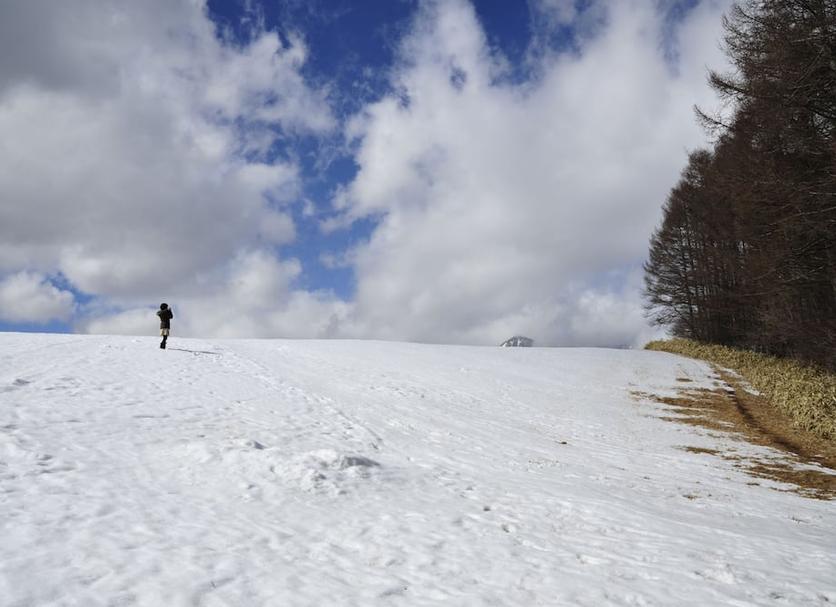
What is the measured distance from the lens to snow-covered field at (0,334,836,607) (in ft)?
13.1

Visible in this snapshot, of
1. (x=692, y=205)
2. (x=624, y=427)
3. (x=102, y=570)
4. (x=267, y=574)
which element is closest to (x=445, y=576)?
(x=267, y=574)

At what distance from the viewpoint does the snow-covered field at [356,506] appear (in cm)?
399

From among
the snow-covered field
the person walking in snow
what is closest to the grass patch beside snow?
the snow-covered field

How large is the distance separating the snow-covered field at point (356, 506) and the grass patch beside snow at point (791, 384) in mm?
3042

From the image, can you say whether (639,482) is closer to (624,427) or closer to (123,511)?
(624,427)

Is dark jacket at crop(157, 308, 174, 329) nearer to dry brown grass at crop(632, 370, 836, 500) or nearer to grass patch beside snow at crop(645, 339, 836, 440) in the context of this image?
dry brown grass at crop(632, 370, 836, 500)

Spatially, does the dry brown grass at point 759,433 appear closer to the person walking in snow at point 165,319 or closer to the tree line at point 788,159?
the tree line at point 788,159

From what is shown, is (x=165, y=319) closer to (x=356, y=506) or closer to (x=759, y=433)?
(x=356, y=506)

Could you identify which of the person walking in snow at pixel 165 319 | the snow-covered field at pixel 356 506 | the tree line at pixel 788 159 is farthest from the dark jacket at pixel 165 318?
the tree line at pixel 788 159

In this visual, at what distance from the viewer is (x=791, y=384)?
55.6 ft

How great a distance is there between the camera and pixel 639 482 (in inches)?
328

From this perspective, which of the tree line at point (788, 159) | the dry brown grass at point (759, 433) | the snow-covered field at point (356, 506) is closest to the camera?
the snow-covered field at point (356, 506)

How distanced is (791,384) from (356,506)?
1750cm

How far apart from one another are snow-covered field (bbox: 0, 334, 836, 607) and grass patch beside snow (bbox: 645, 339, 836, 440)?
120 inches
